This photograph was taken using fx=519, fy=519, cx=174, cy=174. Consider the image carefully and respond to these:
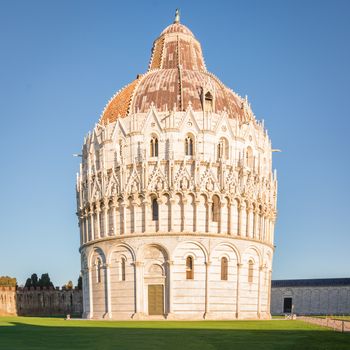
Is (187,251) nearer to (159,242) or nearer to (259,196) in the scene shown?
(159,242)

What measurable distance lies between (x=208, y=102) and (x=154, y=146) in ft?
26.6

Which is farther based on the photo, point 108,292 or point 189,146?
point 189,146

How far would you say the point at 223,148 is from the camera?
5366cm

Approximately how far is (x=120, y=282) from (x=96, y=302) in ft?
14.6

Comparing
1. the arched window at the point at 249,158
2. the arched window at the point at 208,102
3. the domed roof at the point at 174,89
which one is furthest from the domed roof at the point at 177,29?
the arched window at the point at 249,158

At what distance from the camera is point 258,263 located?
53875 mm

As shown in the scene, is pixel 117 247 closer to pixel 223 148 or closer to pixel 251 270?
pixel 251 270

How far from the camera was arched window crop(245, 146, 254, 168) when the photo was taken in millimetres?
55247

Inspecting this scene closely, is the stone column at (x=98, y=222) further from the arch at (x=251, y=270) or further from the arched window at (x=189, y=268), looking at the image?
the arch at (x=251, y=270)

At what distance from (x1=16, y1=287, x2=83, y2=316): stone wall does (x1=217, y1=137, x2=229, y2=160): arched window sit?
41230 mm

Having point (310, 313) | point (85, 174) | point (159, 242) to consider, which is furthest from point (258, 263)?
point (310, 313)

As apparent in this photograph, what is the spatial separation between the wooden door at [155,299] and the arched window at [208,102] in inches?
754

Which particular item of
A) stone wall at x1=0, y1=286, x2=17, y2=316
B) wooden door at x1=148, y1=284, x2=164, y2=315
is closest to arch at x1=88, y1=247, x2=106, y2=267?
wooden door at x1=148, y1=284, x2=164, y2=315

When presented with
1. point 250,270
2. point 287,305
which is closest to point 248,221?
point 250,270
